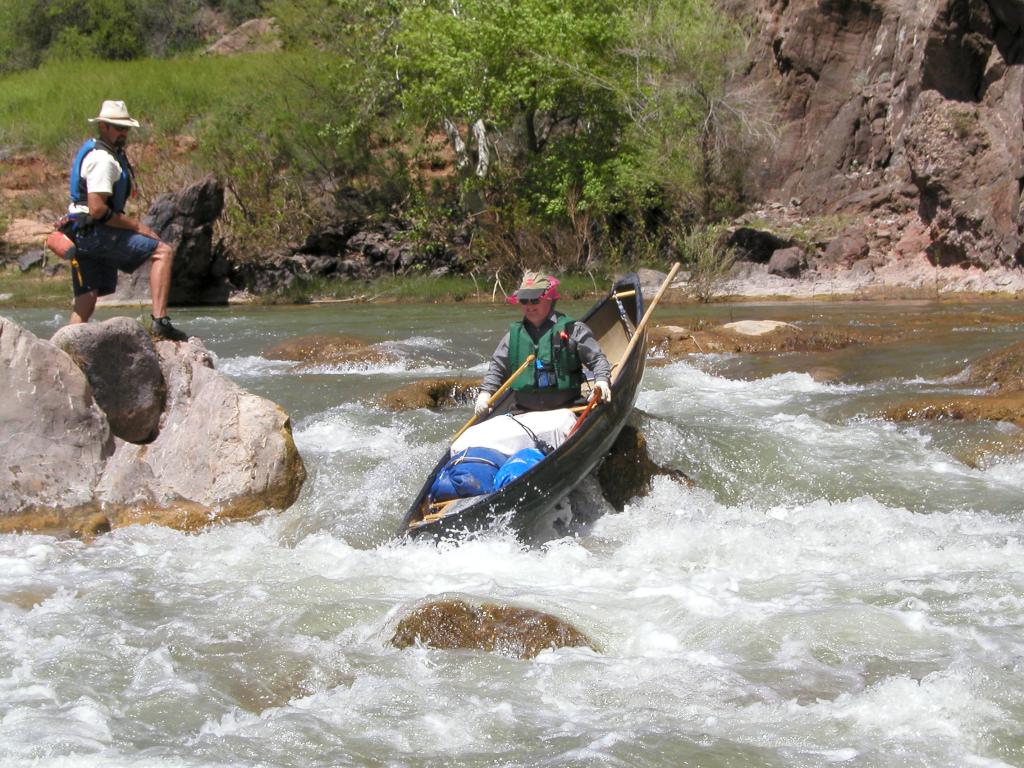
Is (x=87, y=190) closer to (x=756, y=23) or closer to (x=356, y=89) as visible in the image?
(x=356, y=89)

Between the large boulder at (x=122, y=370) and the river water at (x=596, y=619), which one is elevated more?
the large boulder at (x=122, y=370)

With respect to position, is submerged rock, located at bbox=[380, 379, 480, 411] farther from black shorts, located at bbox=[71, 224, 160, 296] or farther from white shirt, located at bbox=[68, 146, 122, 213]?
white shirt, located at bbox=[68, 146, 122, 213]

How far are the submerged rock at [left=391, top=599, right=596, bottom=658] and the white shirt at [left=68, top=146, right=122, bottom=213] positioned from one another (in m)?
3.65

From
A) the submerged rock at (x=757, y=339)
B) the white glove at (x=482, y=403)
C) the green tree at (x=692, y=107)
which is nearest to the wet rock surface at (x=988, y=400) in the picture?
the submerged rock at (x=757, y=339)

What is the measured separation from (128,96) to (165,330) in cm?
2653

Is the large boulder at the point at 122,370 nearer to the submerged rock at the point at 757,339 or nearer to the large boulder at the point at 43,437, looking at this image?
the large boulder at the point at 43,437

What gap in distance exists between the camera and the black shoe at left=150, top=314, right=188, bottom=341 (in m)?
7.51

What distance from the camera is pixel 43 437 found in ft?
22.5

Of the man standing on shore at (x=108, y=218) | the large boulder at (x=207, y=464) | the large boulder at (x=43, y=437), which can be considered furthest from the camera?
the man standing on shore at (x=108, y=218)

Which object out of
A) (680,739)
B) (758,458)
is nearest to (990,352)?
(758,458)

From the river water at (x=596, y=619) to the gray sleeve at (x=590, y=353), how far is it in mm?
897

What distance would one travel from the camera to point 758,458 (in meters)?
8.07

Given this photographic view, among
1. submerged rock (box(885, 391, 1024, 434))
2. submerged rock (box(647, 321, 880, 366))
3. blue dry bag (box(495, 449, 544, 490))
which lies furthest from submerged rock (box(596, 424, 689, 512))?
submerged rock (box(647, 321, 880, 366))

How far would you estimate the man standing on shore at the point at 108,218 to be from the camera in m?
7.09
